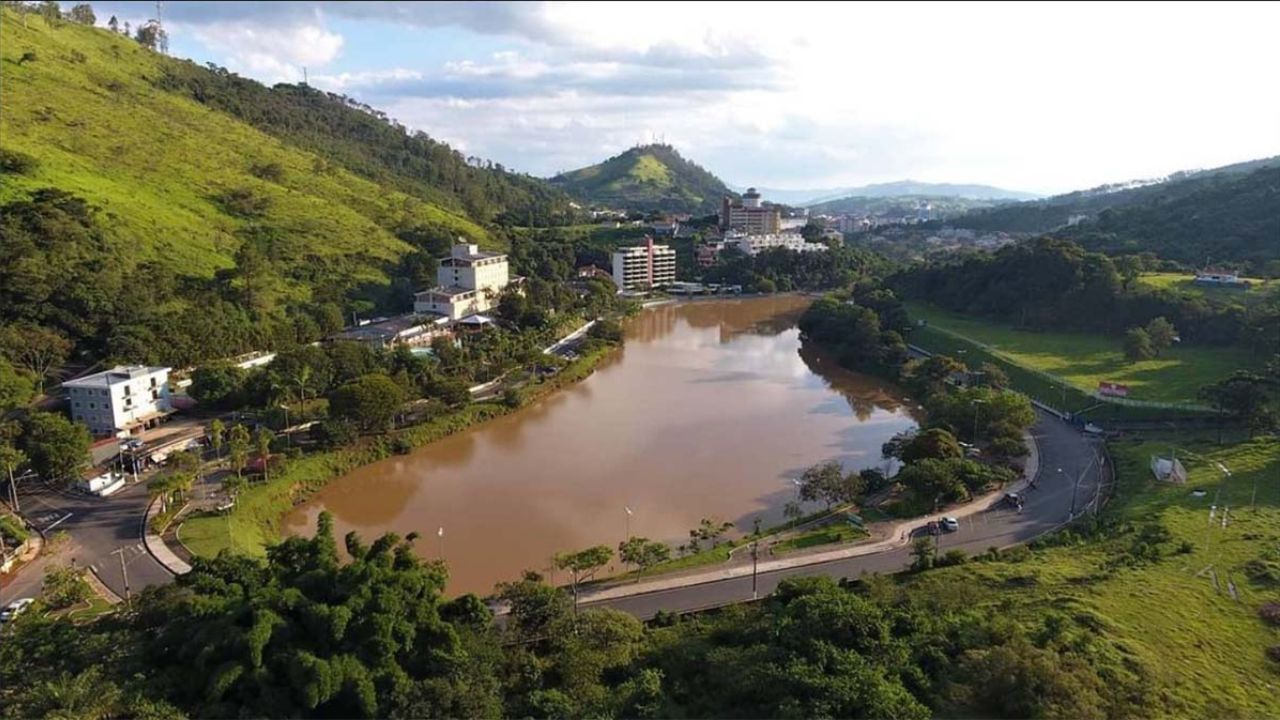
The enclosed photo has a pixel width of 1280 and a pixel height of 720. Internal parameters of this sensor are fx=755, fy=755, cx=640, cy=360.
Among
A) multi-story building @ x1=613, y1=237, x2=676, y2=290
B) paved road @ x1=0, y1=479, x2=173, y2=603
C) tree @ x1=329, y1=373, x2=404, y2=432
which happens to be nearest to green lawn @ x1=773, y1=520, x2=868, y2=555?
tree @ x1=329, y1=373, x2=404, y2=432

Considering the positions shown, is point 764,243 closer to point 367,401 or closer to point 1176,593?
point 367,401

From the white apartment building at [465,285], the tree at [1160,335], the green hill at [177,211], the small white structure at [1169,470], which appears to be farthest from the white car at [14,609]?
the tree at [1160,335]

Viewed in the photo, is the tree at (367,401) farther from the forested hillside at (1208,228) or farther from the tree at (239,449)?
the forested hillside at (1208,228)

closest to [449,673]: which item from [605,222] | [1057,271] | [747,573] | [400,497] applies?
[747,573]

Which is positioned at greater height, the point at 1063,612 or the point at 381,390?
the point at 381,390

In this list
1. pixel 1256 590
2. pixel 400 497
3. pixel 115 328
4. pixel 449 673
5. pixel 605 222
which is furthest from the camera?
pixel 605 222

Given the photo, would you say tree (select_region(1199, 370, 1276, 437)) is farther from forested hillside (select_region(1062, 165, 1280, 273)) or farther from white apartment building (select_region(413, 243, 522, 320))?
white apartment building (select_region(413, 243, 522, 320))

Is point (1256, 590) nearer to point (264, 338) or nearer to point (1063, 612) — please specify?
point (1063, 612)
